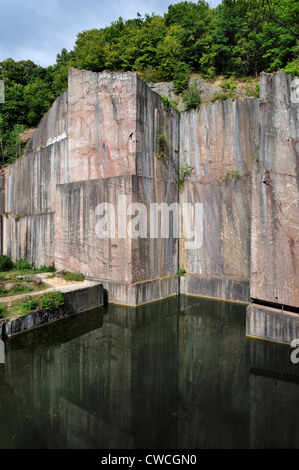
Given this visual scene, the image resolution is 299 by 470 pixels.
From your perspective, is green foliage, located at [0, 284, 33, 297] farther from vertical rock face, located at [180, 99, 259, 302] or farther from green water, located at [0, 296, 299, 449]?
vertical rock face, located at [180, 99, 259, 302]

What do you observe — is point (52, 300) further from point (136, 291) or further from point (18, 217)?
point (18, 217)

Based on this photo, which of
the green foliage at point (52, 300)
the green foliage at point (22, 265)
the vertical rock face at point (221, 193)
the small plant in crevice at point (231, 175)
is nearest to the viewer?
the green foliage at point (52, 300)

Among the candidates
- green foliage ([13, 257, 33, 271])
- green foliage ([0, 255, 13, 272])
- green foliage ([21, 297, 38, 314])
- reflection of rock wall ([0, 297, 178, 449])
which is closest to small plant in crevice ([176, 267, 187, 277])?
reflection of rock wall ([0, 297, 178, 449])


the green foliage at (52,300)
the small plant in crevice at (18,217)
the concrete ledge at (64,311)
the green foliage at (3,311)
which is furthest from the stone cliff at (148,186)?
the small plant in crevice at (18,217)

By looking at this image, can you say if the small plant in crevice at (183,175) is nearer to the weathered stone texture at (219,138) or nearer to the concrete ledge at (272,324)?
the weathered stone texture at (219,138)

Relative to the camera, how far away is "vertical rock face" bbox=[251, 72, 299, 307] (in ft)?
18.7

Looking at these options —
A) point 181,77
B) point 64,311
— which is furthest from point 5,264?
point 181,77

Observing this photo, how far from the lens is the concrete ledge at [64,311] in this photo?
20.8ft

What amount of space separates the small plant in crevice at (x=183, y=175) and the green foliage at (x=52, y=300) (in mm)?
5543

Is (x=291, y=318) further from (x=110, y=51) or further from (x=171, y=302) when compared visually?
(x=110, y=51)

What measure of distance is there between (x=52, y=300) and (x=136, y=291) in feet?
7.69

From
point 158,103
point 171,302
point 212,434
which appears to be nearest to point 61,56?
point 158,103

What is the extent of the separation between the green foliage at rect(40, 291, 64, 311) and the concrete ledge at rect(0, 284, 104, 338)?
12cm

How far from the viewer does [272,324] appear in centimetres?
600
